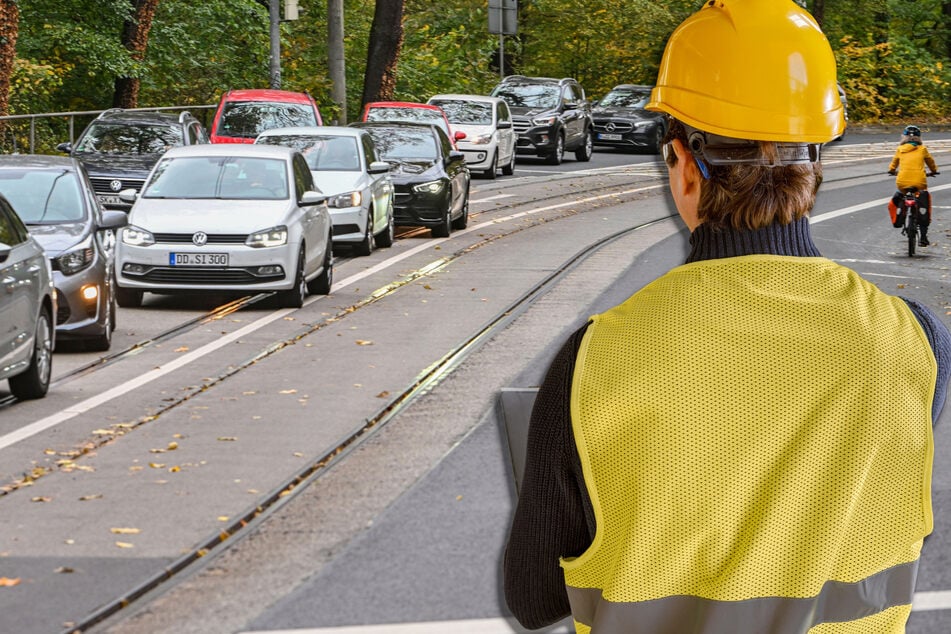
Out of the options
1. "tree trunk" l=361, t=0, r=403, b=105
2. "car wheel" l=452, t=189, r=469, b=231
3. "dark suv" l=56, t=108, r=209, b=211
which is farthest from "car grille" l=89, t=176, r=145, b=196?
"tree trunk" l=361, t=0, r=403, b=105

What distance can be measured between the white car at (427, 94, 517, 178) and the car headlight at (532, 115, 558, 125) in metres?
2.84

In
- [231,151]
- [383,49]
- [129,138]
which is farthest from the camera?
[383,49]

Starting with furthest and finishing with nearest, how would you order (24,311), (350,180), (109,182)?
1. (109,182)
2. (350,180)
3. (24,311)

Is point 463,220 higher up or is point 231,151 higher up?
point 231,151

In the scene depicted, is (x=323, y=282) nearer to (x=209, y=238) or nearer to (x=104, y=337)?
(x=209, y=238)

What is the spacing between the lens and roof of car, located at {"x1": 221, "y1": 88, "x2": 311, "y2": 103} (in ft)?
93.3

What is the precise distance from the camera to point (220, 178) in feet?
58.1

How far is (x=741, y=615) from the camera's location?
184cm

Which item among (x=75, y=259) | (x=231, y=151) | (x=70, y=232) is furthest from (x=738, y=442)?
(x=231, y=151)

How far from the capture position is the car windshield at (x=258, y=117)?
27453 mm

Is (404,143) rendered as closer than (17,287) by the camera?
No

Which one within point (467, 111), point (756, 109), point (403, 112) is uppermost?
point (756, 109)

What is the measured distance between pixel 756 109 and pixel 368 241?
19731 millimetres

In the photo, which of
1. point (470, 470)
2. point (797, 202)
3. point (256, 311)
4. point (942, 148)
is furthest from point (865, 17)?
point (797, 202)
